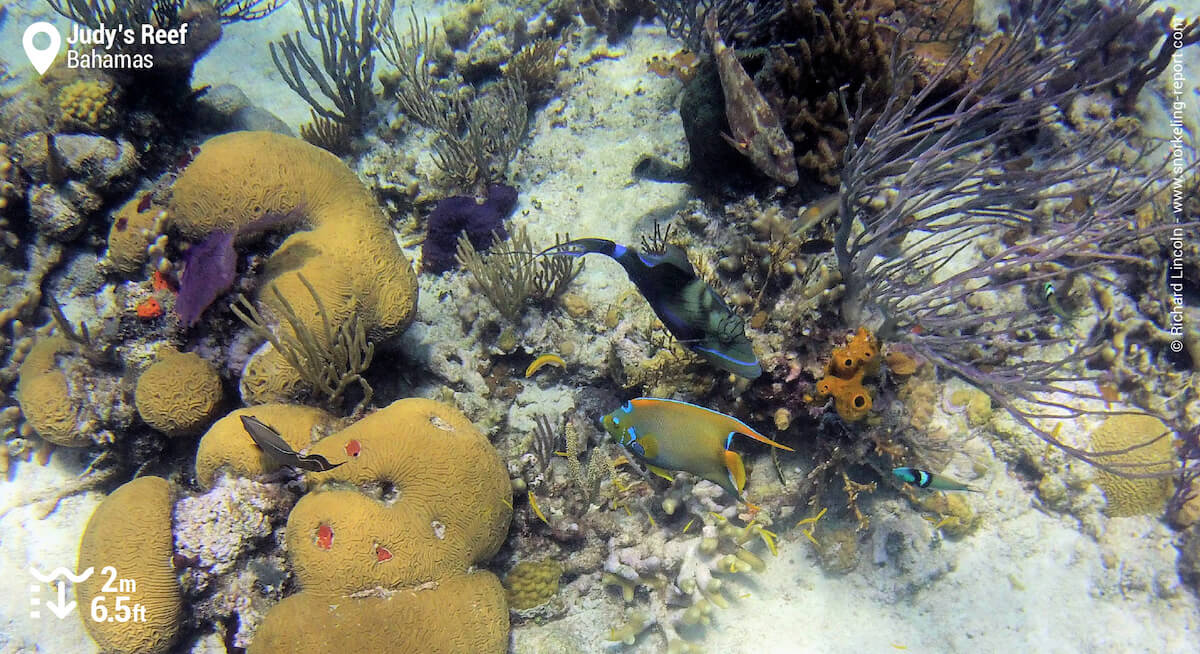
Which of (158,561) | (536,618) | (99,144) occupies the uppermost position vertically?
(99,144)

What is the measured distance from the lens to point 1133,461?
12.4 ft

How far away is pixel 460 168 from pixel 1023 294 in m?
4.77

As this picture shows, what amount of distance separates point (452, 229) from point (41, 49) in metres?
6.11

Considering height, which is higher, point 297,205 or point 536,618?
point 297,205

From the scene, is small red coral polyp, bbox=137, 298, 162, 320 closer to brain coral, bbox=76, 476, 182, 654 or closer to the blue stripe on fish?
brain coral, bbox=76, 476, 182, 654

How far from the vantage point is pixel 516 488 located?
339 centimetres

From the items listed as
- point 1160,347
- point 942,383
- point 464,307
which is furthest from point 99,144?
point 1160,347

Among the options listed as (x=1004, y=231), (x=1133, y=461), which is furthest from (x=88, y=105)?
(x=1133, y=461)

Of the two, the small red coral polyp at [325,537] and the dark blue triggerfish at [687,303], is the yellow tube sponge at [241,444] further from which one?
the dark blue triggerfish at [687,303]

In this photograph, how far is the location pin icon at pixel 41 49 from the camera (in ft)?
15.4

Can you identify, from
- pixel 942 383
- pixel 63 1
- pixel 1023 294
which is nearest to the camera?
pixel 942 383

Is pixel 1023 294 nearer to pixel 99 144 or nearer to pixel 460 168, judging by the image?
pixel 460 168

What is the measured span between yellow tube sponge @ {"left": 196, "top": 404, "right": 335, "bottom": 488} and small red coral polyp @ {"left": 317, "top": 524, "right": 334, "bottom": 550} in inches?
19.5

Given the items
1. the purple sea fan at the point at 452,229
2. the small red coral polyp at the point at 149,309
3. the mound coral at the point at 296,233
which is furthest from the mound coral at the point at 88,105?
the purple sea fan at the point at 452,229
